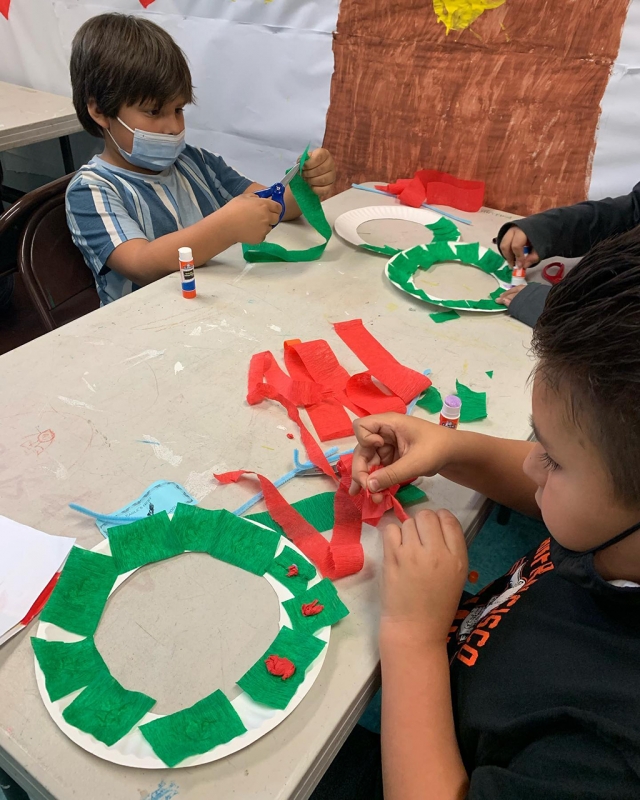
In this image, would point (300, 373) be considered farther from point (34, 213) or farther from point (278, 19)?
point (278, 19)

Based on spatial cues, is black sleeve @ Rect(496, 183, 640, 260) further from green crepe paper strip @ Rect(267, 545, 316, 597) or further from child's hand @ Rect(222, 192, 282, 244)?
green crepe paper strip @ Rect(267, 545, 316, 597)

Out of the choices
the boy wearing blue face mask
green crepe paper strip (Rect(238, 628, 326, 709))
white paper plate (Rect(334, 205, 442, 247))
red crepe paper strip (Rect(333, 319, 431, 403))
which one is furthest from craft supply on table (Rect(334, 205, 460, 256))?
green crepe paper strip (Rect(238, 628, 326, 709))

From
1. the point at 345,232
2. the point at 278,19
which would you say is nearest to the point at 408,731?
the point at 345,232

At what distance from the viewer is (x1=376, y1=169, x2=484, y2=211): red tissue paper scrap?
1.47 meters

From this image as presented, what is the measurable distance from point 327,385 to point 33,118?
1801mm

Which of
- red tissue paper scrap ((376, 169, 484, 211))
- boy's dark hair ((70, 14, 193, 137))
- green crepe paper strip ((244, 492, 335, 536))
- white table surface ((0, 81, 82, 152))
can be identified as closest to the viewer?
green crepe paper strip ((244, 492, 335, 536))

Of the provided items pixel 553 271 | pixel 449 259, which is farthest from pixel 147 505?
pixel 553 271

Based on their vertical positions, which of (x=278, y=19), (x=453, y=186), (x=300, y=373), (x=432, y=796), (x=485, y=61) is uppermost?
(x=278, y=19)

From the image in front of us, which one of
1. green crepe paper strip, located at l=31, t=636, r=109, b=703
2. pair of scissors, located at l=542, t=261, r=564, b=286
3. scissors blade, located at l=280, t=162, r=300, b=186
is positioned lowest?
green crepe paper strip, located at l=31, t=636, r=109, b=703

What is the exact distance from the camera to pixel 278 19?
66.2 inches

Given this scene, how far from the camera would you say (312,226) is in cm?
133

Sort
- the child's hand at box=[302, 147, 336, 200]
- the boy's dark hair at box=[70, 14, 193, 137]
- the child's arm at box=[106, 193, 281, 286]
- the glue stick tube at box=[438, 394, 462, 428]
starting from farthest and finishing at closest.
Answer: the child's hand at box=[302, 147, 336, 200] → the boy's dark hair at box=[70, 14, 193, 137] → the child's arm at box=[106, 193, 281, 286] → the glue stick tube at box=[438, 394, 462, 428]

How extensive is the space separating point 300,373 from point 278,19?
4.35 ft

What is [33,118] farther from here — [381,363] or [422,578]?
[422,578]
